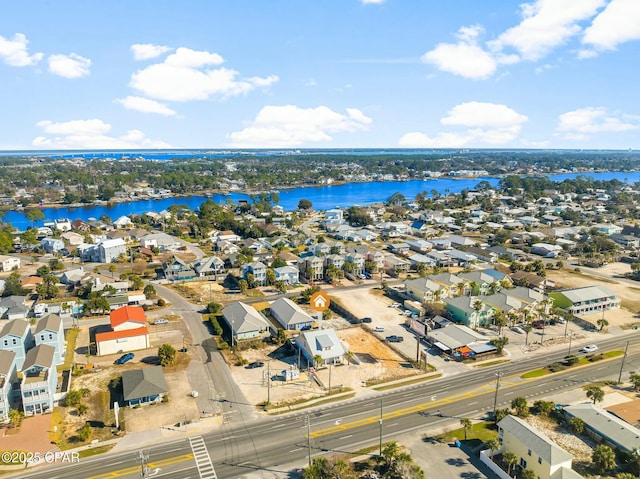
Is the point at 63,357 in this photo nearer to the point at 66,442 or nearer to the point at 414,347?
the point at 66,442

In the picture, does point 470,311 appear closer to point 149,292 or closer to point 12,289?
point 149,292

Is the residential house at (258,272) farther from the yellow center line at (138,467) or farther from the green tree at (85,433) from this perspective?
the yellow center line at (138,467)

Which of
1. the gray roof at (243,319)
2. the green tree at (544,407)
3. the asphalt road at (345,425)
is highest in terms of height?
the gray roof at (243,319)

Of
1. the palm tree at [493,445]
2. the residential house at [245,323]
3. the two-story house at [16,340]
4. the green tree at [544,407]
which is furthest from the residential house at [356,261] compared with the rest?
the two-story house at [16,340]

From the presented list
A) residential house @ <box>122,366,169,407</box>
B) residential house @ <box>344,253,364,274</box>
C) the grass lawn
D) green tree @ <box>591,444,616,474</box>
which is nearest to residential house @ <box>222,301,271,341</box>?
residential house @ <box>122,366,169,407</box>

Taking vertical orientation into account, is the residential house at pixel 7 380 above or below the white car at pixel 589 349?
above

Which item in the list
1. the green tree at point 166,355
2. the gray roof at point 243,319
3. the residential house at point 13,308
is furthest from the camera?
the residential house at point 13,308

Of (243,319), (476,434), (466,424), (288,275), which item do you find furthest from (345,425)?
(288,275)
